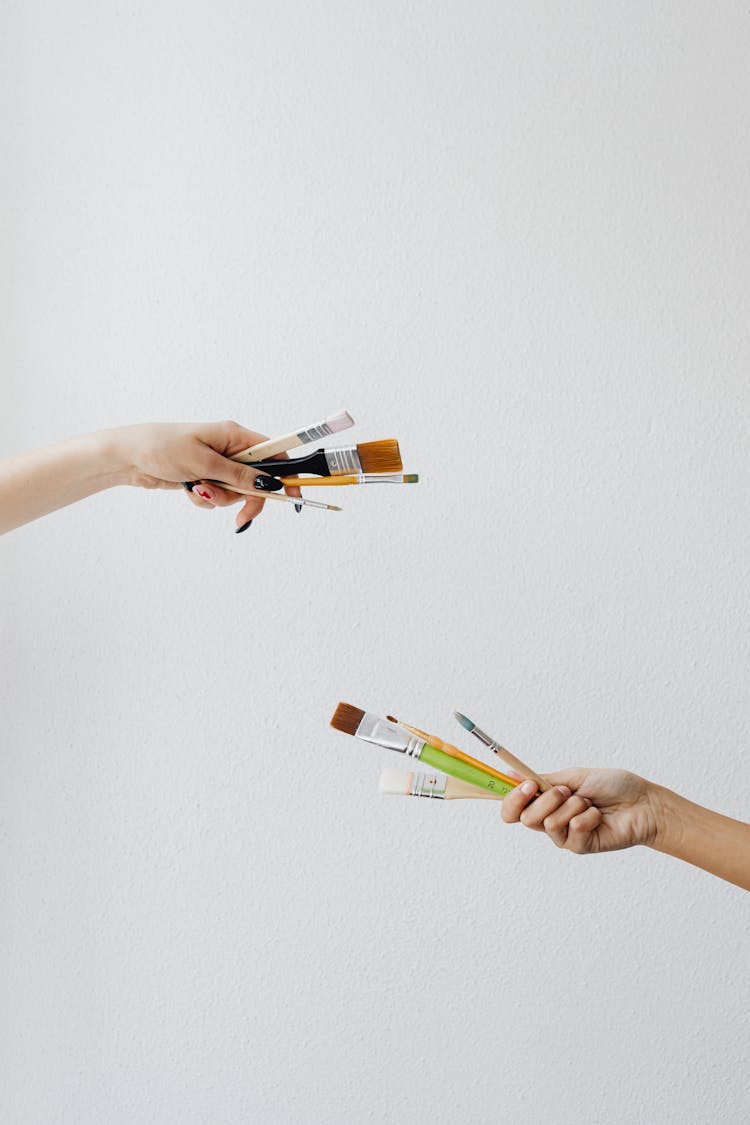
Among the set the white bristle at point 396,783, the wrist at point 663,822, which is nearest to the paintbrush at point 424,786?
the white bristle at point 396,783

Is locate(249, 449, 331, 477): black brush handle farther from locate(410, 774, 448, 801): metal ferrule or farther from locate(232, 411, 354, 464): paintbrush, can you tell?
locate(410, 774, 448, 801): metal ferrule

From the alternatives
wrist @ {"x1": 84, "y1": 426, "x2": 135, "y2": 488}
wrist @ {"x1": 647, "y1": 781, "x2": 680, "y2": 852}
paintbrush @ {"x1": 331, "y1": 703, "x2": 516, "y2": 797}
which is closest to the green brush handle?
paintbrush @ {"x1": 331, "y1": 703, "x2": 516, "y2": 797}

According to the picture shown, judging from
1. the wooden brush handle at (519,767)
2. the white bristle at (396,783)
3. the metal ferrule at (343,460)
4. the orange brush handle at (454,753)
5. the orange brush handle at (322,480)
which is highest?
the metal ferrule at (343,460)

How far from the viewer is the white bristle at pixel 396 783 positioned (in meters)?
0.70

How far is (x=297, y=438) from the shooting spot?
0.72m

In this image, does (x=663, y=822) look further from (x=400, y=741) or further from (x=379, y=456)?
(x=379, y=456)

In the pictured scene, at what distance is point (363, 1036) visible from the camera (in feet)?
3.19

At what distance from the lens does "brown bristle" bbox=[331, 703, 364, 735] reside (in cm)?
69

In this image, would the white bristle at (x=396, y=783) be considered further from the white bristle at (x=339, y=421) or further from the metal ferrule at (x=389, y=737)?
the white bristle at (x=339, y=421)

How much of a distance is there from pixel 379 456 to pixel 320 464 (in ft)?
0.15

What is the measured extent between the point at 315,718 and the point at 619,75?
0.67m

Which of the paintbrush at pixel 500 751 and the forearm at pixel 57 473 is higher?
the forearm at pixel 57 473

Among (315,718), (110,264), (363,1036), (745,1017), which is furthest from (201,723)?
(745,1017)

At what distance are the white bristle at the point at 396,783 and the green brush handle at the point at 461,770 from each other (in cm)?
2
